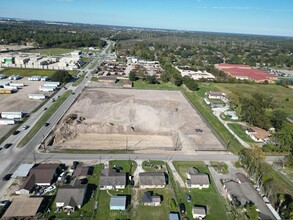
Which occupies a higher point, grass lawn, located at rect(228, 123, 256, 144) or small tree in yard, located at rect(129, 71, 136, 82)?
small tree in yard, located at rect(129, 71, 136, 82)

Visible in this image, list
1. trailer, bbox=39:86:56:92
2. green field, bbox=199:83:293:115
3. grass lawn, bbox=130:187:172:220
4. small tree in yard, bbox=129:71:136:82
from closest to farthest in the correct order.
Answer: grass lawn, bbox=130:187:172:220
trailer, bbox=39:86:56:92
green field, bbox=199:83:293:115
small tree in yard, bbox=129:71:136:82

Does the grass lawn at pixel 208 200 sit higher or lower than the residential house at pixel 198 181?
lower

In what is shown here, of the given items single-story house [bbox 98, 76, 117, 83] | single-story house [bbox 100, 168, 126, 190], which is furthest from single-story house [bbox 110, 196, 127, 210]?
single-story house [bbox 98, 76, 117, 83]

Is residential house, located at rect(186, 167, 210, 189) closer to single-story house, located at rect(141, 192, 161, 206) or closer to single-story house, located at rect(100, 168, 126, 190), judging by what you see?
single-story house, located at rect(141, 192, 161, 206)

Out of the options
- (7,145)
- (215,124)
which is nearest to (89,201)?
(7,145)

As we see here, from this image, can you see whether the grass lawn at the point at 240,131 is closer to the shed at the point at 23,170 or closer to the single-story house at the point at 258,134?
the single-story house at the point at 258,134

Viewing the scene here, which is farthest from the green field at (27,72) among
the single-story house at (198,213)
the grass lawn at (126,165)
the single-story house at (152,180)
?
the single-story house at (198,213)
